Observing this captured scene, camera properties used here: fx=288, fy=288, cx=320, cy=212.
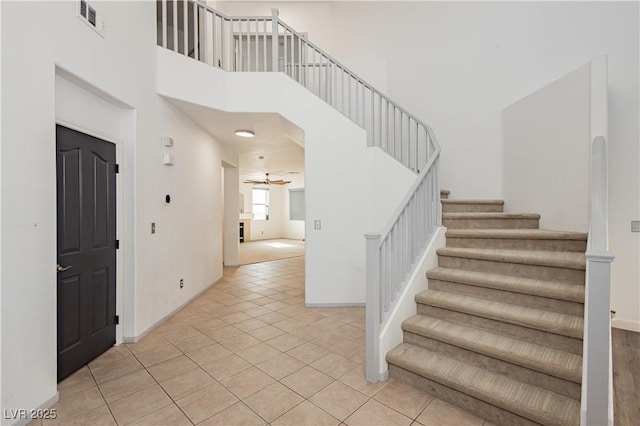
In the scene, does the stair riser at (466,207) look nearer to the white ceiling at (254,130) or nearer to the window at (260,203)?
the white ceiling at (254,130)

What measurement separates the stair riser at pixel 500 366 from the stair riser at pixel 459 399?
257mm

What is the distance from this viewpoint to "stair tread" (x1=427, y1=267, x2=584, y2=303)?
2068 millimetres

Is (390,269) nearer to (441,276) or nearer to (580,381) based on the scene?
(441,276)

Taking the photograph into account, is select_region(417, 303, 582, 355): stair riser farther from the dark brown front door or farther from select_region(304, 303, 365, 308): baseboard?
the dark brown front door

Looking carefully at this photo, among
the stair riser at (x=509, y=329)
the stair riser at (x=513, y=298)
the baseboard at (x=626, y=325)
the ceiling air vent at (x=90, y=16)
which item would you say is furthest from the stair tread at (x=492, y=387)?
the ceiling air vent at (x=90, y=16)

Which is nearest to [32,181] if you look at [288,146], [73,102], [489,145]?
[73,102]

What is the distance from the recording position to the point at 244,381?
230 cm

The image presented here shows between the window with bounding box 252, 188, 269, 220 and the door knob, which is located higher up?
the window with bounding box 252, 188, 269, 220

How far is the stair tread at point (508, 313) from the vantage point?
75.2 inches

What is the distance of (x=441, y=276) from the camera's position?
A: 8.84ft

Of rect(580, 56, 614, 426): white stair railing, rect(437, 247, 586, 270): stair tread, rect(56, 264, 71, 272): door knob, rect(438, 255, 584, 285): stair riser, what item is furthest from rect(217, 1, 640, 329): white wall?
rect(56, 264, 71, 272): door knob

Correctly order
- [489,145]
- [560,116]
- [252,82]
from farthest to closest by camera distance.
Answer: [489,145]
[252,82]
[560,116]

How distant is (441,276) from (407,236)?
1.63 feet

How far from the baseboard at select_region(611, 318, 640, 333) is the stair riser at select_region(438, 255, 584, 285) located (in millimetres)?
1946
